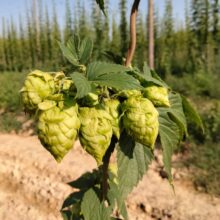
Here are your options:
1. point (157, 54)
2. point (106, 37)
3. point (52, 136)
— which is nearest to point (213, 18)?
point (157, 54)

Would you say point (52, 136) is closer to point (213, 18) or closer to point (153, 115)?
point (153, 115)

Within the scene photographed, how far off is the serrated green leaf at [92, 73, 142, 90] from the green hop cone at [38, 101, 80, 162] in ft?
0.34

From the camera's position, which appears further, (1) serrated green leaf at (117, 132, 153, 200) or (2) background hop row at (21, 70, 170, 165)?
(1) serrated green leaf at (117, 132, 153, 200)

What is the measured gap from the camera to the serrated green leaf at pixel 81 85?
0.79m

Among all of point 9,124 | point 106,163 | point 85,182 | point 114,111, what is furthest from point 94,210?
point 9,124

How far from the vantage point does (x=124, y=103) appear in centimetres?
89

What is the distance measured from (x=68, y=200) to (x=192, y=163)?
9.56ft

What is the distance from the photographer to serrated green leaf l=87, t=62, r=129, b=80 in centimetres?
88

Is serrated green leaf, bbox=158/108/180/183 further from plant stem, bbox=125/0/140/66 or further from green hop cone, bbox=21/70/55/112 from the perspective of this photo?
green hop cone, bbox=21/70/55/112

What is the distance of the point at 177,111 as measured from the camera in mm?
1010

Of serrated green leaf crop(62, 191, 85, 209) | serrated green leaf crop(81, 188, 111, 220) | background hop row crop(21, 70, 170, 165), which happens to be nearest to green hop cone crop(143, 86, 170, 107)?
background hop row crop(21, 70, 170, 165)

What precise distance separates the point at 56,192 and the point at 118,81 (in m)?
3.29

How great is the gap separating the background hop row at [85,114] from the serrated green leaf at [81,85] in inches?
0.8

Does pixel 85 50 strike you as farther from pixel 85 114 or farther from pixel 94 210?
pixel 94 210
